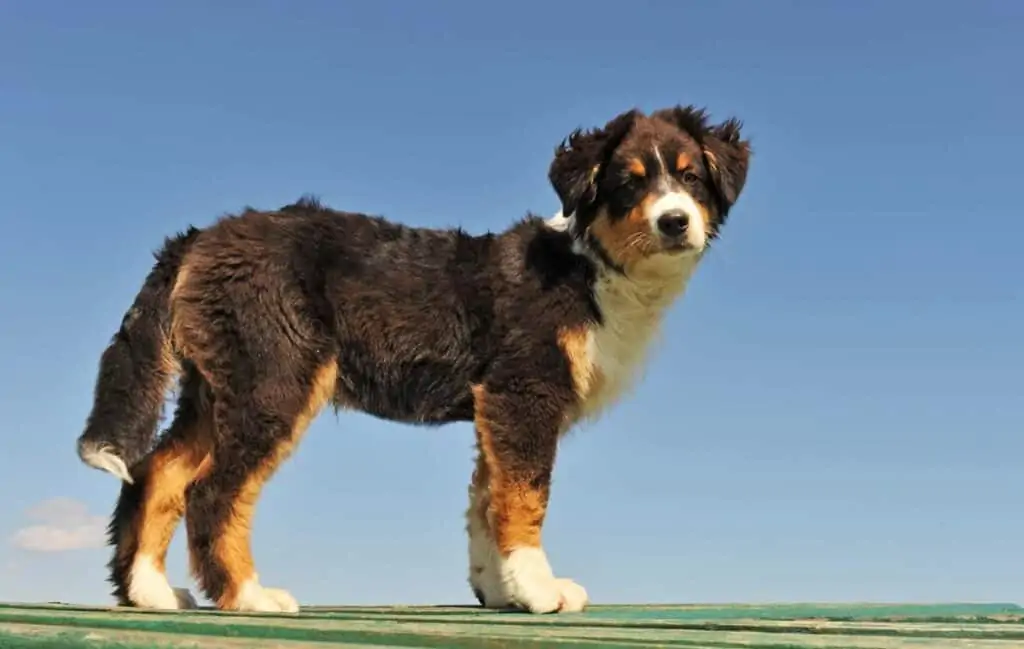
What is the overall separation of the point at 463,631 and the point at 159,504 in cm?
278

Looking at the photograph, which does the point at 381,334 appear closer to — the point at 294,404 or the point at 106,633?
the point at 294,404

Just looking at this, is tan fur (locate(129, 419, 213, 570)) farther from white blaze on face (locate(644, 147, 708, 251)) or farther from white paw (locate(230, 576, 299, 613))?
white blaze on face (locate(644, 147, 708, 251))

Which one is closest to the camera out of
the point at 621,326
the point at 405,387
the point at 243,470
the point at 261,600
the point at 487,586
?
the point at 261,600

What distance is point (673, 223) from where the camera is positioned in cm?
598

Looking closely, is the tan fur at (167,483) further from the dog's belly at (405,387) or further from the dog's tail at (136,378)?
the dog's belly at (405,387)

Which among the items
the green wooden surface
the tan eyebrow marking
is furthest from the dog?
the green wooden surface

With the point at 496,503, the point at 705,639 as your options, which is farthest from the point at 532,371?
the point at 705,639

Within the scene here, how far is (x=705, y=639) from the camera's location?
4109mm

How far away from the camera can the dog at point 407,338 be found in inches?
236

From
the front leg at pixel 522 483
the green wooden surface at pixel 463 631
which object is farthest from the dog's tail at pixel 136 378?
the front leg at pixel 522 483

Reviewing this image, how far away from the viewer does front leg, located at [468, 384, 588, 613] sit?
593 cm

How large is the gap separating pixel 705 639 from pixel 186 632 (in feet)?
6.17

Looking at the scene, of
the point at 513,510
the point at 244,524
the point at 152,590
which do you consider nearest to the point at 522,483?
the point at 513,510

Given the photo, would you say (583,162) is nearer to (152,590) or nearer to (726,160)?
(726,160)
